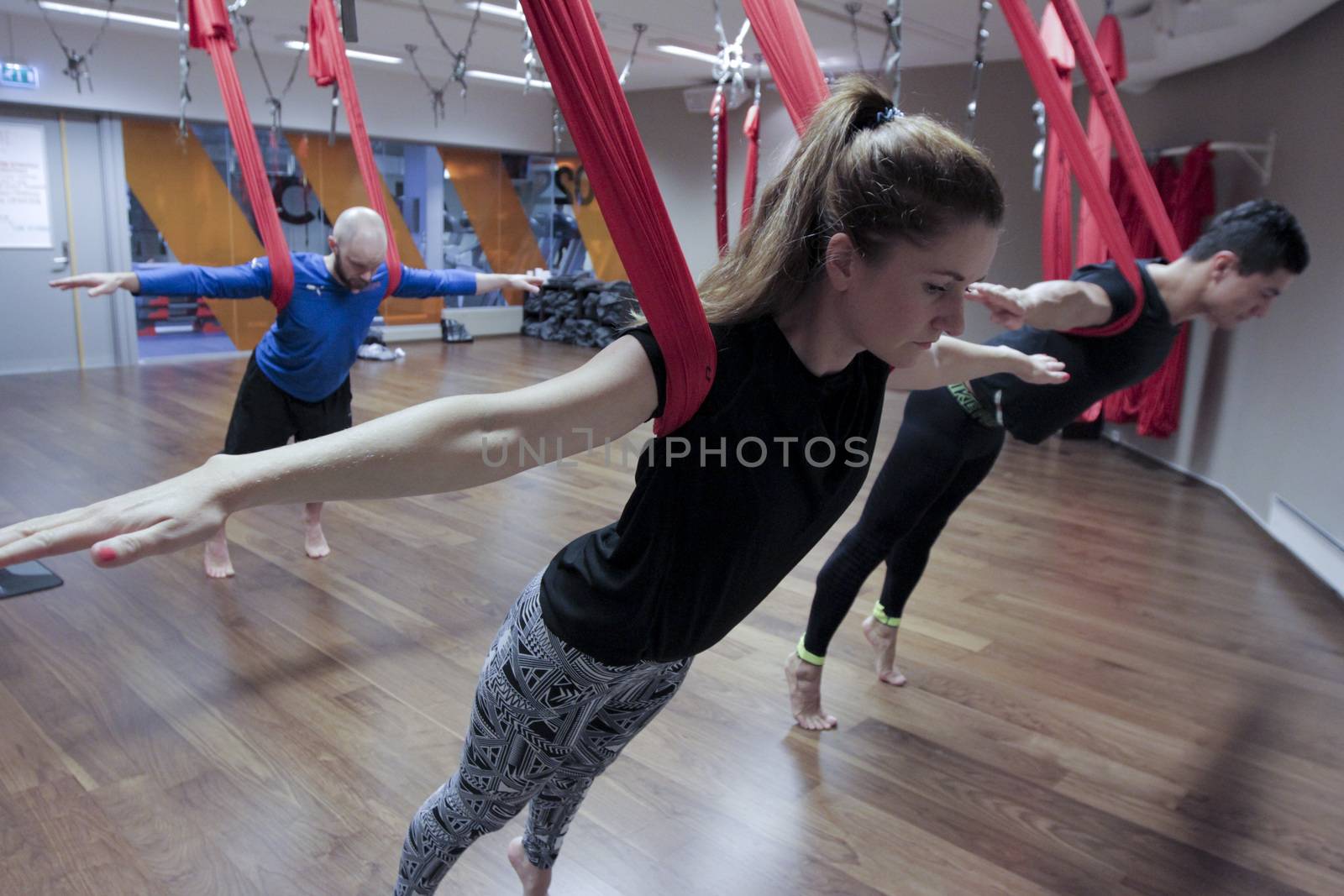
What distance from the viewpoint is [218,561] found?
129 inches

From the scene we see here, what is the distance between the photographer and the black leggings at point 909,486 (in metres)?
2.21

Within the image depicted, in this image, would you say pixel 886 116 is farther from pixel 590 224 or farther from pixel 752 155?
pixel 590 224

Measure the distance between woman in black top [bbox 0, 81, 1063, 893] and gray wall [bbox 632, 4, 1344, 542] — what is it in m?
2.78

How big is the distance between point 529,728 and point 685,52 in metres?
6.92

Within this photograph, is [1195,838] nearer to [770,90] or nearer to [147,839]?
[147,839]

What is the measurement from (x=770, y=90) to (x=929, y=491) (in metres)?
6.94

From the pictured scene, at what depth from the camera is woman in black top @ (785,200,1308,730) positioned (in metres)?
2.20

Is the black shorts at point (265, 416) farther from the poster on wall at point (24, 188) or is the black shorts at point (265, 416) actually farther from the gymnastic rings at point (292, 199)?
the gymnastic rings at point (292, 199)

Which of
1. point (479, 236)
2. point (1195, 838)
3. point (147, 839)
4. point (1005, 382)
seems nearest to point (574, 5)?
point (1005, 382)

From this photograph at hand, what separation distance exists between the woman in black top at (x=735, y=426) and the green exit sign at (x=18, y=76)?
7.54m

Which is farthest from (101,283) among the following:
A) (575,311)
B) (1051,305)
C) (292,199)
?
(575,311)

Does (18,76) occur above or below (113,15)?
below

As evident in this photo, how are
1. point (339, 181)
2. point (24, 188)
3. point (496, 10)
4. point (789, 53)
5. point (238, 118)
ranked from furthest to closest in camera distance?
point (339, 181) < point (24, 188) < point (496, 10) < point (238, 118) < point (789, 53)

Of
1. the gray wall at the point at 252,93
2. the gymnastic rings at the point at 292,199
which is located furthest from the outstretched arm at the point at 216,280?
the gymnastic rings at the point at 292,199
